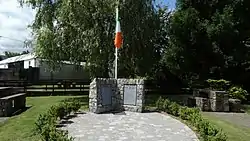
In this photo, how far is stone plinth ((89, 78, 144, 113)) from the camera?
1227cm

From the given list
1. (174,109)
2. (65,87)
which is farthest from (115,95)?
(65,87)

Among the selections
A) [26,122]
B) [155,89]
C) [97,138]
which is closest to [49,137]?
[97,138]

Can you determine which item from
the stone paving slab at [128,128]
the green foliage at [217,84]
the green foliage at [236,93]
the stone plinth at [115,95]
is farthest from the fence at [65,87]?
the stone paving slab at [128,128]

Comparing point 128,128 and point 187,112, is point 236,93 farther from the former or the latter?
point 128,128

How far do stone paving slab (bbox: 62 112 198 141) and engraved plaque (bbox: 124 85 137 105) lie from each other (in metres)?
1.22

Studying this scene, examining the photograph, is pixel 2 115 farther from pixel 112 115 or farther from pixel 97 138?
pixel 97 138

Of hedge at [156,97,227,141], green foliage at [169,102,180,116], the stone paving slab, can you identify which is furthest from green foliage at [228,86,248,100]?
the stone paving slab

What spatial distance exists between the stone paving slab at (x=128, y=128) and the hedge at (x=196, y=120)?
11.5 inches

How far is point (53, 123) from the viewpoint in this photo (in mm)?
7887

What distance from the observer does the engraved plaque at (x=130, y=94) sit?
13.0 metres

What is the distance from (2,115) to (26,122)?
2.32 m

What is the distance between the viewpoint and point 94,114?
11.9 meters

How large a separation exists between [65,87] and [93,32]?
6837 mm

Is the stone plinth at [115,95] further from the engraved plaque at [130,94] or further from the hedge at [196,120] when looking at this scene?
the hedge at [196,120]
